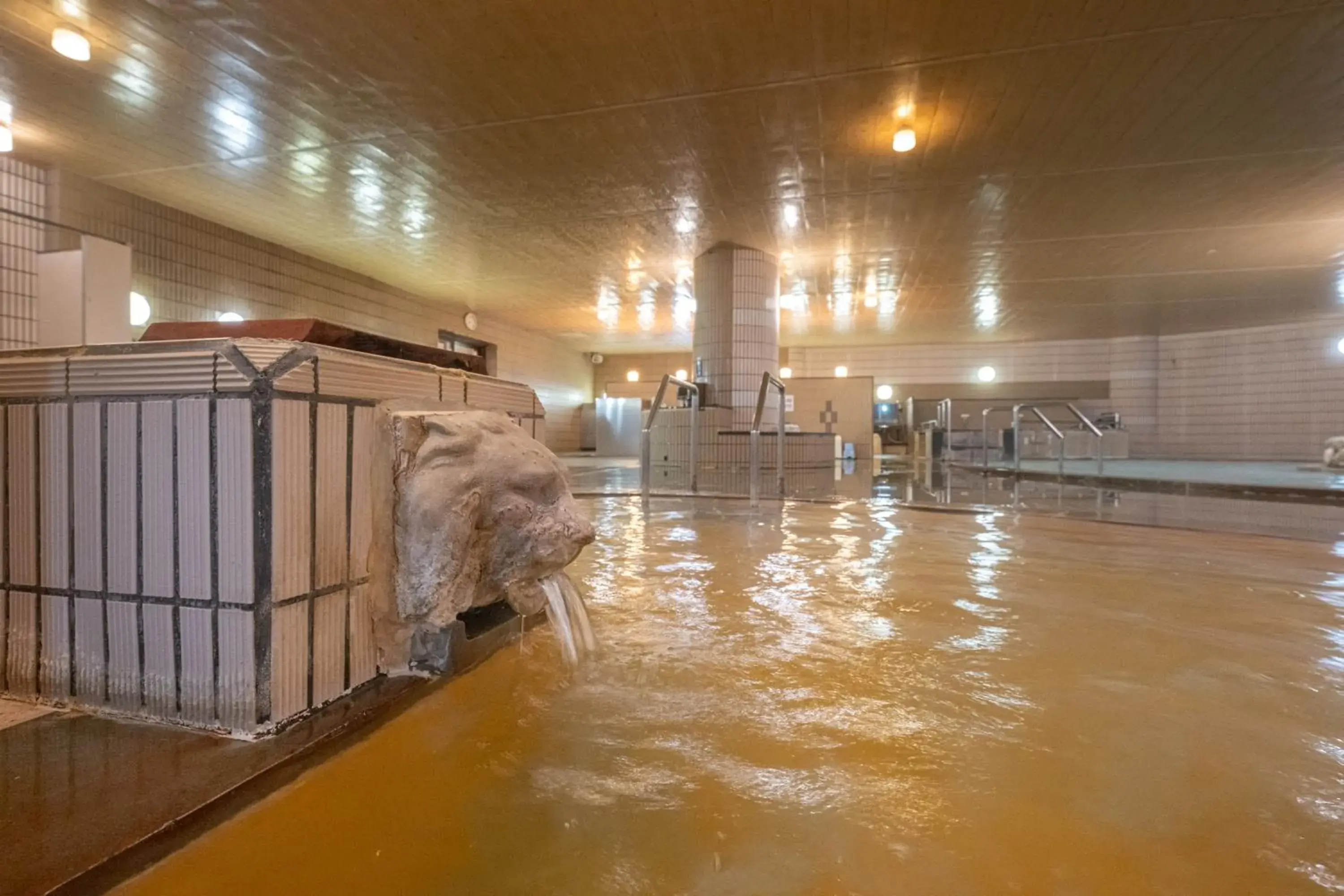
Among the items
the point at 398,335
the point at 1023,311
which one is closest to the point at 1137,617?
the point at 398,335

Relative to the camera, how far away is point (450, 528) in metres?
1.62

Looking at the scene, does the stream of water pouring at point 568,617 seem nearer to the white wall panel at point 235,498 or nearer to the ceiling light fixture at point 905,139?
the white wall panel at point 235,498

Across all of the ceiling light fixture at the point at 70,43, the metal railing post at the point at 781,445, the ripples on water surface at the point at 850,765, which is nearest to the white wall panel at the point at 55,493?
the ripples on water surface at the point at 850,765

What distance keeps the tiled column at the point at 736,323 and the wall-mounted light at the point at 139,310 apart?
252 inches

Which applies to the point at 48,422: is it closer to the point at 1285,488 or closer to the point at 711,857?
the point at 711,857

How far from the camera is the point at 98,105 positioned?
504cm

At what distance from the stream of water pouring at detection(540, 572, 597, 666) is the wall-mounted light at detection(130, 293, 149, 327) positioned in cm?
706

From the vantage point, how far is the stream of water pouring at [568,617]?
1.94m

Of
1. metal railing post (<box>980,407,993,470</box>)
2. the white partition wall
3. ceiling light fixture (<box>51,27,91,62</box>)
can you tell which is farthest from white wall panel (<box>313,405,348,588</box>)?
metal railing post (<box>980,407,993,470</box>)

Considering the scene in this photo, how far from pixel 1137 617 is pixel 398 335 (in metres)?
11.1

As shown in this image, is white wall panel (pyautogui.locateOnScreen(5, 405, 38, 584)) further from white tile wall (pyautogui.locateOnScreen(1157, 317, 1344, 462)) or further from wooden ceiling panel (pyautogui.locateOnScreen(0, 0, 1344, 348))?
white tile wall (pyautogui.locateOnScreen(1157, 317, 1344, 462))

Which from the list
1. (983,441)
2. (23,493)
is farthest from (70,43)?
(983,441)

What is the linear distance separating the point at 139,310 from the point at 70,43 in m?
3.40

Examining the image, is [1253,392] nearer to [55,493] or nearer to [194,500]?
[194,500]
